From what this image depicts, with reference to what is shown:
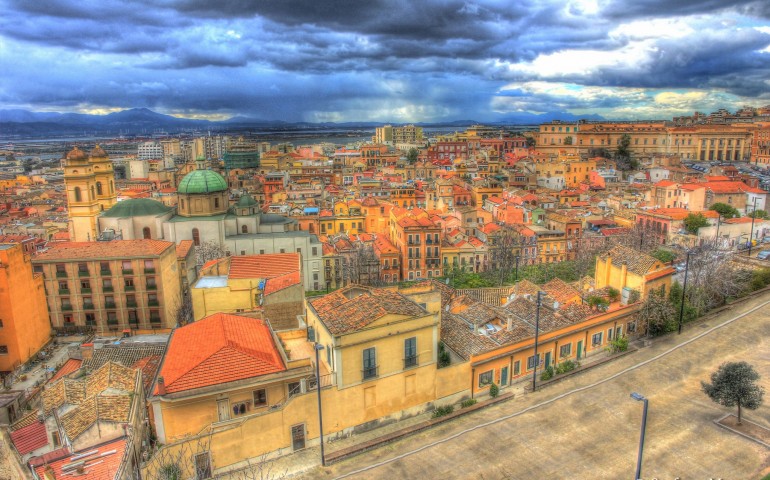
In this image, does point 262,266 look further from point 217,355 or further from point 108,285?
point 217,355

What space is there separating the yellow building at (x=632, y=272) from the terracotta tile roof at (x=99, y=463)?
25600 millimetres

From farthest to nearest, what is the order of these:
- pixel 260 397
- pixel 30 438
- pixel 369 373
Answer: pixel 369 373, pixel 260 397, pixel 30 438

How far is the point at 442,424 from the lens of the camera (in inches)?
845

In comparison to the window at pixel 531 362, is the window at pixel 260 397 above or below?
above

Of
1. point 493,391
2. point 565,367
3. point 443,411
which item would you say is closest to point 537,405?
point 493,391

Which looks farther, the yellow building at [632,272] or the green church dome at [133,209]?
the green church dome at [133,209]

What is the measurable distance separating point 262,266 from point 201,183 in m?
24.2

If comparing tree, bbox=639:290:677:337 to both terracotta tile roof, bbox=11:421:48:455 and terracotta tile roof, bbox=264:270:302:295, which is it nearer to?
terracotta tile roof, bbox=264:270:302:295

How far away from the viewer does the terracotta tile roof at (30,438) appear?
1942 cm

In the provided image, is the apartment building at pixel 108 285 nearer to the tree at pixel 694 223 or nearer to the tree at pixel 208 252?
the tree at pixel 208 252

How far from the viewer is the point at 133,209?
52344 millimetres

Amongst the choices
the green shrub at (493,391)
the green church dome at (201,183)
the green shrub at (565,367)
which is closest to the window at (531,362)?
the green shrub at (565,367)

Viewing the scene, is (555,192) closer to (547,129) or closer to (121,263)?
(547,129)

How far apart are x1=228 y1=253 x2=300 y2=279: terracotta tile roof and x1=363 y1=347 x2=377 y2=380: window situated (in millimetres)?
14050
